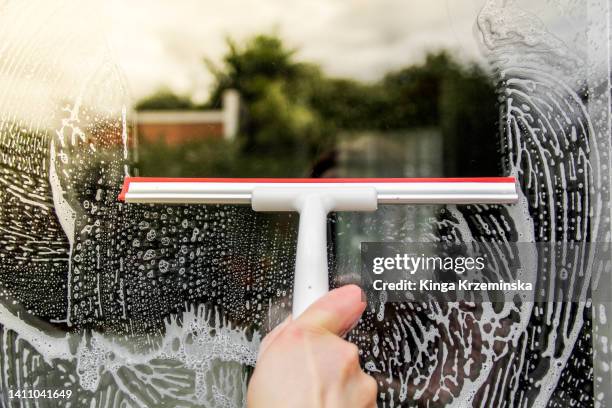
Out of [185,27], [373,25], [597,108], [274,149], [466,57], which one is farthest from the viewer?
[274,149]

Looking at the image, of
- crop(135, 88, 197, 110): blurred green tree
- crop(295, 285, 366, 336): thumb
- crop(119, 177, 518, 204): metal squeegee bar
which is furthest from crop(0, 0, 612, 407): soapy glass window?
crop(135, 88, 197, 110): blurred green tree

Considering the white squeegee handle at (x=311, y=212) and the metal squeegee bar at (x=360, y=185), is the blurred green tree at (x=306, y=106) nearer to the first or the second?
the metal squeegee bar at (x=360, y=185)

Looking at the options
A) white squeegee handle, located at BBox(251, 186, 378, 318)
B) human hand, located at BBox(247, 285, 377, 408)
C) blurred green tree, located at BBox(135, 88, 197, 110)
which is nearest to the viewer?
human hand, located at BBox(247, 285, 377, 408)

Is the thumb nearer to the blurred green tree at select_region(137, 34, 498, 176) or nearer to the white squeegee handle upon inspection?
the white squeegee handle

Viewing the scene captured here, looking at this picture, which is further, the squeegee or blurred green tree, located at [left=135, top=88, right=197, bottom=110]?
blurred green tree, located at [left=135, top=88, right=197, bottom=110]

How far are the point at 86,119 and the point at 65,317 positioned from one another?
27cm

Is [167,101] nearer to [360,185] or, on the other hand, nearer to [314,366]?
[360,185]

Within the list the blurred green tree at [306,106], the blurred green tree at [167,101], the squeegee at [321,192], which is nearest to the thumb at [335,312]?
the squeegee at [321,192]

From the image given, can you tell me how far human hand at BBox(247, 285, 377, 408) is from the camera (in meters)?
0.44

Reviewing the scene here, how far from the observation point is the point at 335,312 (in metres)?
0.49

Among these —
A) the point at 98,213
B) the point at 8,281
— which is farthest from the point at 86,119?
the point at 8,281

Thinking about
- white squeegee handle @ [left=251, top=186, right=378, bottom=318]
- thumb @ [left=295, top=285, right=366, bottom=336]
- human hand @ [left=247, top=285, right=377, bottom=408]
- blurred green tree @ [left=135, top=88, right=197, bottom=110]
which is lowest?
human hand @ [left=247, top=285, right=377, bottom=408]

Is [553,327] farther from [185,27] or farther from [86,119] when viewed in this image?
[185,27]

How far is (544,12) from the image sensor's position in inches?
25.4
